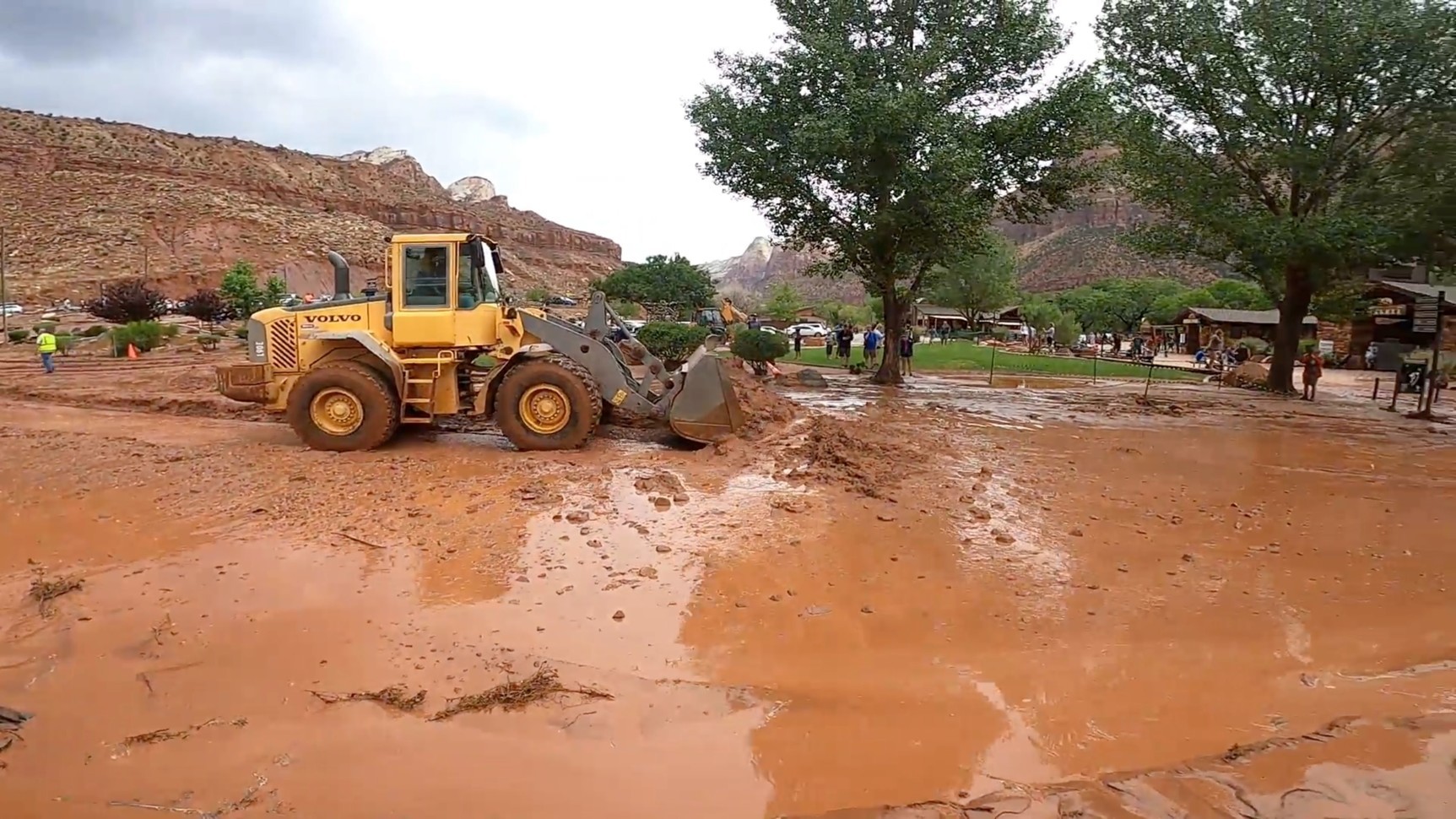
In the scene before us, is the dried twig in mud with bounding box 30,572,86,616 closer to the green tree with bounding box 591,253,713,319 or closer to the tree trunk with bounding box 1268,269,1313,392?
the tree trunk with bounding box 1268,269,1313,392

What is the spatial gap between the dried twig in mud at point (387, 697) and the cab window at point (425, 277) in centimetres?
653

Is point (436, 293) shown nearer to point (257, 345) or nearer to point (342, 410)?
point (342, 410)

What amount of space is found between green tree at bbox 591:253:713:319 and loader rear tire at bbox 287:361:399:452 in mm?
46303

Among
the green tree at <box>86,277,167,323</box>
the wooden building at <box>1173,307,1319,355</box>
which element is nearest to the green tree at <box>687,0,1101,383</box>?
the green tree at <box>86,277,167,323</box>

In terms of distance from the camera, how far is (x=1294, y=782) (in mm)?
3523

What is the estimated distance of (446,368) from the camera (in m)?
10.3

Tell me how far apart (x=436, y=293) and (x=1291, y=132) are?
62.9ft

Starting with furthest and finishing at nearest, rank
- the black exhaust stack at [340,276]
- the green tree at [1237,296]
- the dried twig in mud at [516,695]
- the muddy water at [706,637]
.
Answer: the green tree at [1237,296] < the black exhaust stack at [340,276] < the dried twig in mud at [516,695] < the muddy water at [706,637]

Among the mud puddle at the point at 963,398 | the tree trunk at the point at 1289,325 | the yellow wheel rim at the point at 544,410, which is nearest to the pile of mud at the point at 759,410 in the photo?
the mud puddle at the point at 963,398

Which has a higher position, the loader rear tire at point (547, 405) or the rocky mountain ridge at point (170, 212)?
the rocky mountain ridge at point (170, 212)

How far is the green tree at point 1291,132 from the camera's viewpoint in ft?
55.4

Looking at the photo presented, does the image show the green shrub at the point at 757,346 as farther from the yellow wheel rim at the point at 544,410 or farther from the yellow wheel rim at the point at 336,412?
the yellow wheel rim at the point at 336,412

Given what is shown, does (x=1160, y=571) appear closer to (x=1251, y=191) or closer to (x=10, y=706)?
(x=10, y=706)

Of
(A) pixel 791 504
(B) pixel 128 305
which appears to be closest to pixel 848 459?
(A) pixel 791 504
